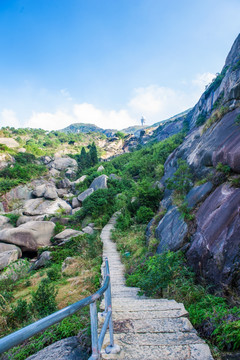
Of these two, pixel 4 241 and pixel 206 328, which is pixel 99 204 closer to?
pixel 4 241

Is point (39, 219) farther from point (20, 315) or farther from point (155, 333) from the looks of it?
point (155, 333)

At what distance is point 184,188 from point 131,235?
4.46m

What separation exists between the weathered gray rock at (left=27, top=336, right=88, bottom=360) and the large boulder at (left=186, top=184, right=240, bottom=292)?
325 centimetres

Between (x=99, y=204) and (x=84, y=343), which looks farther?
(x=99, y=204)

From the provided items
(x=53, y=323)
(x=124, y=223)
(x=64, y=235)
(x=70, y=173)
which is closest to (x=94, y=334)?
(x=53, y=323)

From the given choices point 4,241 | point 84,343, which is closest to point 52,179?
point 4,241

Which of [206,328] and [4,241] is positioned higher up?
[206,328]

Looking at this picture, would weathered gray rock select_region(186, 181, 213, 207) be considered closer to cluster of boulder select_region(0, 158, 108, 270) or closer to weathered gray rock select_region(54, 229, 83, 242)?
cluster of boulder select_region(0, 158, 108, 270)

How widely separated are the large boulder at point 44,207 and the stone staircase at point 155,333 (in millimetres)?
20879

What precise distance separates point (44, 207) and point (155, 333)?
23902mm

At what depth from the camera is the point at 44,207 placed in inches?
966

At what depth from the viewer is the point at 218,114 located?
1059 cm

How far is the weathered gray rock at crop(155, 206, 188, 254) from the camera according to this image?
22.2ft

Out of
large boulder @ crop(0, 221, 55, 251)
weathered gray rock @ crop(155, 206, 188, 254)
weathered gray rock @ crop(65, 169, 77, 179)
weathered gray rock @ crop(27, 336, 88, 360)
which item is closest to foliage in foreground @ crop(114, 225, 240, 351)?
weathered gray rock @ crop(155, 206, 188, 254)
